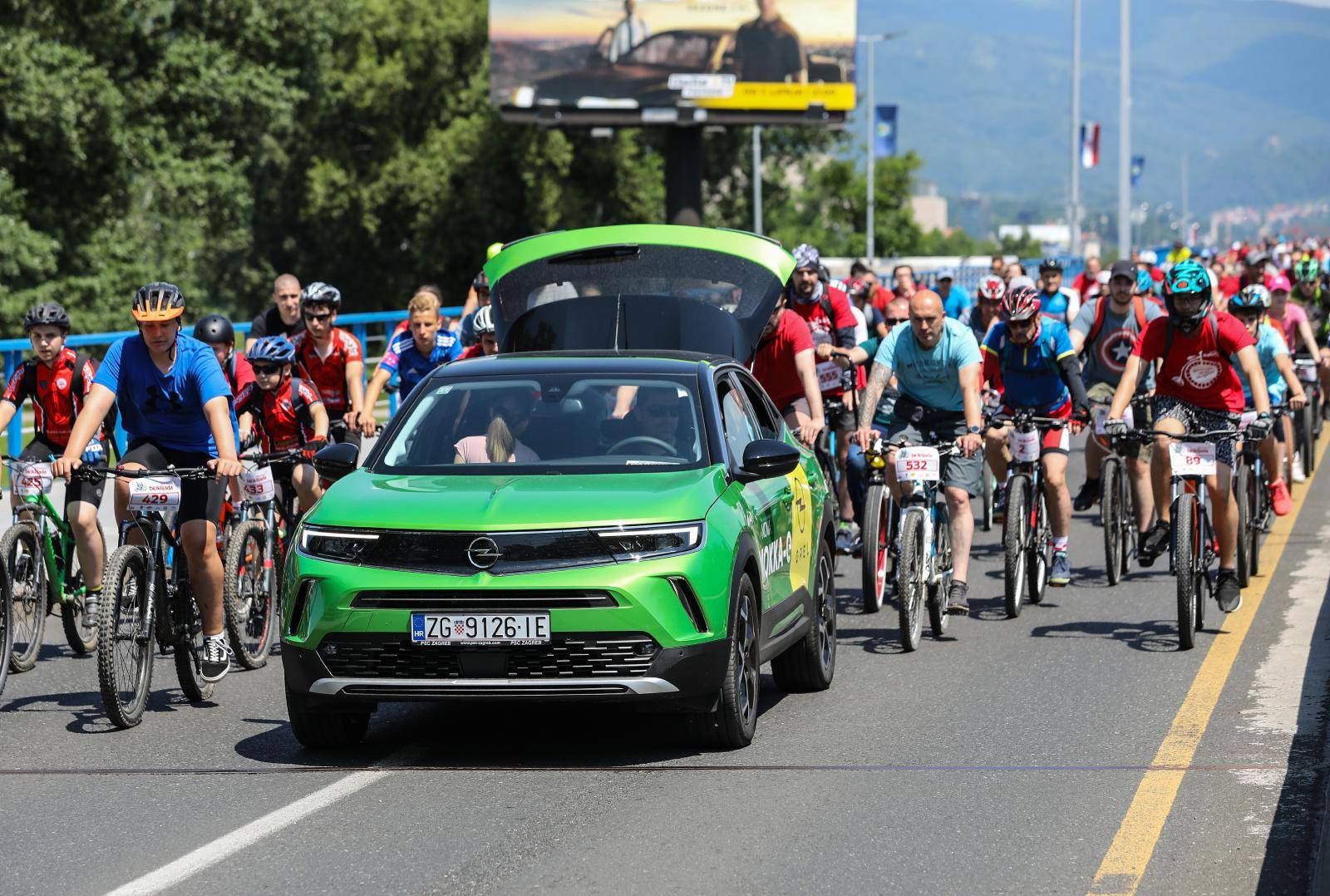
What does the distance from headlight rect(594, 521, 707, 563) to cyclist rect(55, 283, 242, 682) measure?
223cm

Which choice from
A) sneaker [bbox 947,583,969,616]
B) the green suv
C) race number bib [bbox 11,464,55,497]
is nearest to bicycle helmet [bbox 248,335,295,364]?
race number bib [bbox 11,464,55,497]

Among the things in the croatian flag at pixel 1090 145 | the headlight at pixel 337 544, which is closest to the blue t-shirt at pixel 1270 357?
the headlight at pixel 337 544

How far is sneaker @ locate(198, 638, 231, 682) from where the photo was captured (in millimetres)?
9414

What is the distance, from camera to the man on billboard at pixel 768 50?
143ft

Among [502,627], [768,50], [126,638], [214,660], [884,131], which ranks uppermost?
[884,131]

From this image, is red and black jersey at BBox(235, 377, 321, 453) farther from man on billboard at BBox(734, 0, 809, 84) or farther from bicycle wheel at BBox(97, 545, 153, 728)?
man on billboard at BBox(734, 0, 809, 84)

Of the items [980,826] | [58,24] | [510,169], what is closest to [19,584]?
[980,826]

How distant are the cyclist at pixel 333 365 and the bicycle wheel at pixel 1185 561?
4.63m

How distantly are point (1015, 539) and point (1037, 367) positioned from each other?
1.22 meters

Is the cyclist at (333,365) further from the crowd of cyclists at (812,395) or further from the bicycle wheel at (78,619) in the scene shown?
the bicycle wheel at (78,619)

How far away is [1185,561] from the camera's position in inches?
412

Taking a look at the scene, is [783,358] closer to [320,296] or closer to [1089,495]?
[320,296]

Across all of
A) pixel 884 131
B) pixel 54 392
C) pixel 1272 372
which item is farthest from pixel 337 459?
pixel 884 131

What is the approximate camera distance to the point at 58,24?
3812 cm
